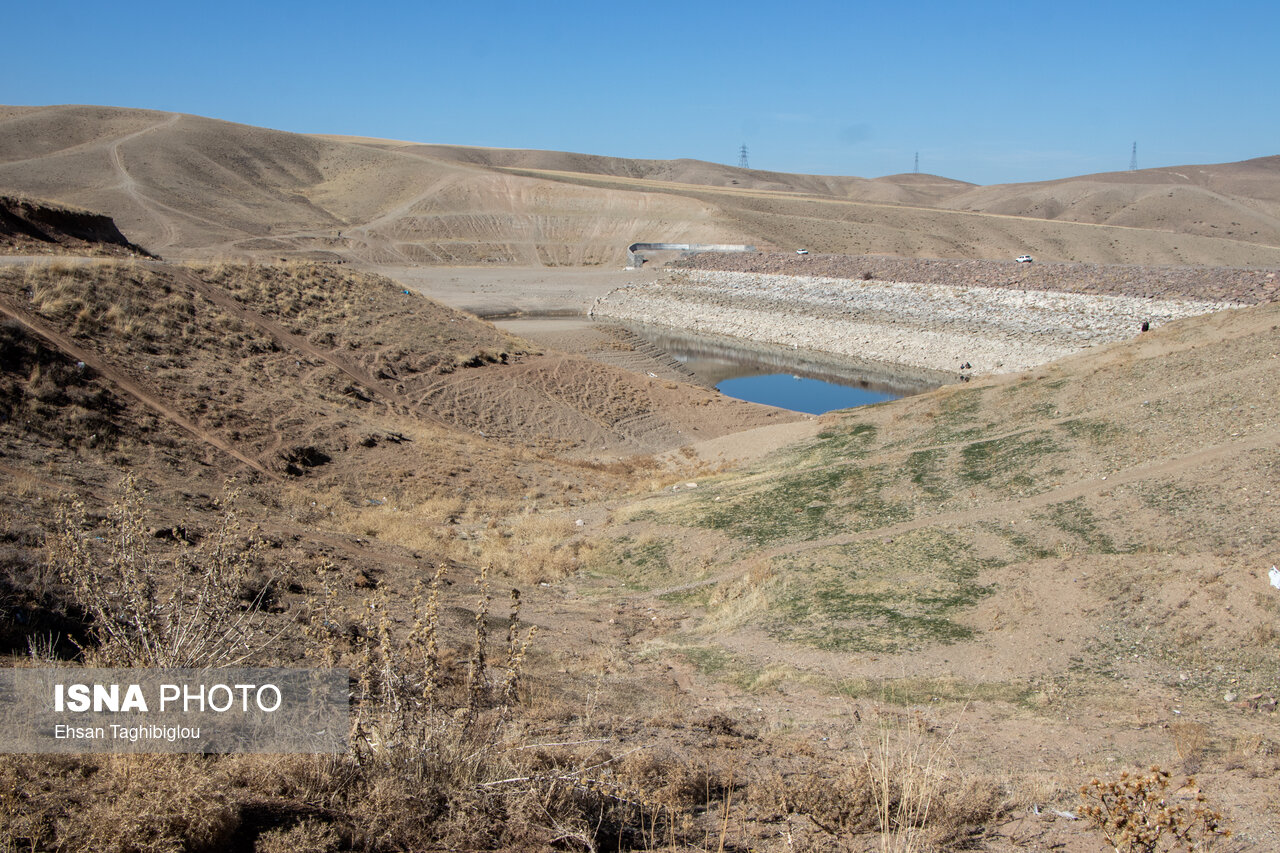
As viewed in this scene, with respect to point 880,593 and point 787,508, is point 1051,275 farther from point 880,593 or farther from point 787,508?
point 880,593

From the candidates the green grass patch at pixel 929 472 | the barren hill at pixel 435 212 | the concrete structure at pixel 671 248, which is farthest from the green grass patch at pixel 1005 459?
the barren hill at pixel 435 212

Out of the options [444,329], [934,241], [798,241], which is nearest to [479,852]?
[444,329]

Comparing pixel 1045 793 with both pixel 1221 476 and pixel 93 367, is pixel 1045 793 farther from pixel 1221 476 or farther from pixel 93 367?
pixel 93 367

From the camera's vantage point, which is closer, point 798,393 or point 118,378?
point 118,378

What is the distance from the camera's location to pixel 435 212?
271ft

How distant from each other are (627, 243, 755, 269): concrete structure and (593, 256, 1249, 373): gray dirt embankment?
10325mm

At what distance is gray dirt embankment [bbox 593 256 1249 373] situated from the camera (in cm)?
3566

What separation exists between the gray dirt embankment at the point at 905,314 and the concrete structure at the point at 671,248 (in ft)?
33.9

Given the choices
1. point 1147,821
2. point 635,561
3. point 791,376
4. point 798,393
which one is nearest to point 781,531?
point 635,561

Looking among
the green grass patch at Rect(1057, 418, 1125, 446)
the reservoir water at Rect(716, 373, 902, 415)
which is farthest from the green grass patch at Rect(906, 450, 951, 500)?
the reservoir water at Rect(716, 373, 902, 415)

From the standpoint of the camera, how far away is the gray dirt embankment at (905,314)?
117 ft

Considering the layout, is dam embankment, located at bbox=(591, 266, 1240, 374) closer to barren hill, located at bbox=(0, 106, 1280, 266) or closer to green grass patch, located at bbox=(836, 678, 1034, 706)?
barren hill, located at bbox=(0, 106, 1280, 266)

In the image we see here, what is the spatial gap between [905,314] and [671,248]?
33336 millimetres

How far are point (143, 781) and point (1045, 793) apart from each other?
5355mm
